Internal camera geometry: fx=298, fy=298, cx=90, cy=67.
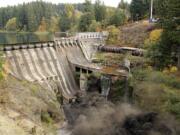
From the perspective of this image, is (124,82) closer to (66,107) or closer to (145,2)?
(66,107)

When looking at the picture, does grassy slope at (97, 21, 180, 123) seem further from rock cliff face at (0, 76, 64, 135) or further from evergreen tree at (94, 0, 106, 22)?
evergreen tree at (94, 0, 106, 22)

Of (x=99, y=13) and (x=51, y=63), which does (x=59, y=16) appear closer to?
(x=99, y=13)

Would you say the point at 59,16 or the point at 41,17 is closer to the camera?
the point at 41,17

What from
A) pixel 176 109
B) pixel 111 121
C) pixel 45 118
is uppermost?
pixel 176 109

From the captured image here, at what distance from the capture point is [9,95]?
28484 mm

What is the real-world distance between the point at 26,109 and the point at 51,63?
1805 centimetres


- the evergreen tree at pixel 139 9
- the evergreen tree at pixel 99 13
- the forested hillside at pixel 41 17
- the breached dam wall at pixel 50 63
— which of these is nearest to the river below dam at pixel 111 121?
the breached dam wall at pixel 50 63

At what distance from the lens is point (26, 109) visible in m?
28.0

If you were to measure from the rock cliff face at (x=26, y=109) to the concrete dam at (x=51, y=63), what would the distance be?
511 centimetres

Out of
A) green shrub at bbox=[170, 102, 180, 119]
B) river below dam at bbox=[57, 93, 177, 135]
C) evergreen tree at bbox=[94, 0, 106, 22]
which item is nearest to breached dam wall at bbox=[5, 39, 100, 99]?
river below dam at bbox=[57, 93, 177, 135]

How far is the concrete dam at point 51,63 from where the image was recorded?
40.7 m

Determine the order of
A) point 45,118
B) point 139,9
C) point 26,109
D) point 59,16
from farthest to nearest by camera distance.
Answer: point 59,16
point 139,9
point 45,118
point 26,109

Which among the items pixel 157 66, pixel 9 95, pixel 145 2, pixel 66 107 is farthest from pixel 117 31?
pixel 9 95

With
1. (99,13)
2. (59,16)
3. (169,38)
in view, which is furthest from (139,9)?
(59,16)
